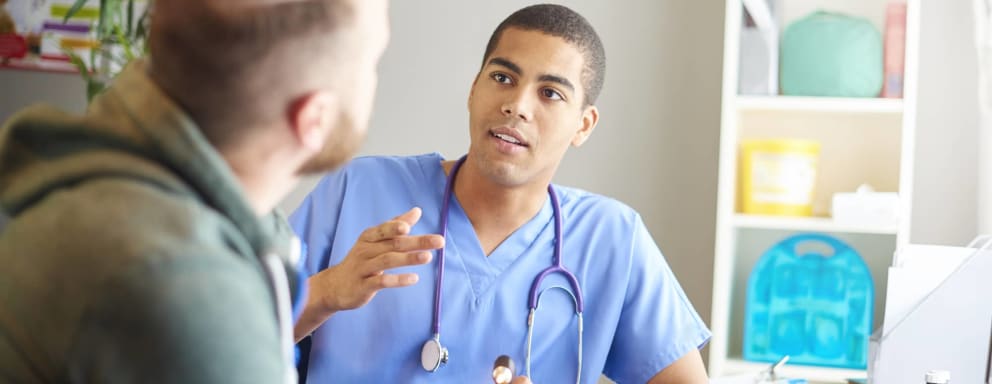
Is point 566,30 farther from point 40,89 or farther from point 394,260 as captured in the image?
point 40,89

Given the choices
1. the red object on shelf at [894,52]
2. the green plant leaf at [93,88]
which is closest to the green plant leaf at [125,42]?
the green plant leaf at [93,88]

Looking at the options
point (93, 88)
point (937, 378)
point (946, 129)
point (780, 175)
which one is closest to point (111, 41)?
point (93, 88)

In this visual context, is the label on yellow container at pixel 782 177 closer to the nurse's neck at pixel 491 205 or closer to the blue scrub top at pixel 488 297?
the blue scrub top at pixel 488 297

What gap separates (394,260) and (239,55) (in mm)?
777

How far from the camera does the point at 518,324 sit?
6.08ft

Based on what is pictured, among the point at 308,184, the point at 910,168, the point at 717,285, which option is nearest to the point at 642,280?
the point at 717,285

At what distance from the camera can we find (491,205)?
6.36ft

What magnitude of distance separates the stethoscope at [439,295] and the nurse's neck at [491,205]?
3 cm

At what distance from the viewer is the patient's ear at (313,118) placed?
82 cm

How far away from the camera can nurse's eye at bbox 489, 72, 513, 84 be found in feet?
6.39

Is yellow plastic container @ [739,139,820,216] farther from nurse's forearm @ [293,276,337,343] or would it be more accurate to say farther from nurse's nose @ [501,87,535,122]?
nurse's forearm @ [293,276,337,343]

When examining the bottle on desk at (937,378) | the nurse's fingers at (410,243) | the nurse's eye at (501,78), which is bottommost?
the bottle on desk at (937,378)

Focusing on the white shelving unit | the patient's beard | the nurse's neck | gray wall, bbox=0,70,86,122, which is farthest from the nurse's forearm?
gray wall, bbox=0,70,86,122

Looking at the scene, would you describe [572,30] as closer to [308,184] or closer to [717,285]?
[717,285]
